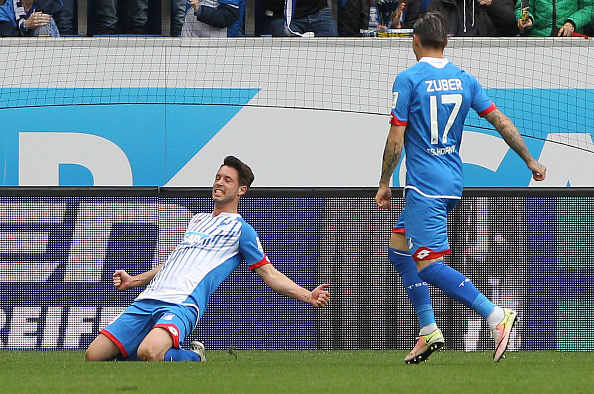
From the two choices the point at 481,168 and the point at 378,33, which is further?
the point at 378,33

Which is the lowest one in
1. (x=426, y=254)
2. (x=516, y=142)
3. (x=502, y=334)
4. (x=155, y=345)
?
(x=155, y=345)

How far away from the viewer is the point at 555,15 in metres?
10.9

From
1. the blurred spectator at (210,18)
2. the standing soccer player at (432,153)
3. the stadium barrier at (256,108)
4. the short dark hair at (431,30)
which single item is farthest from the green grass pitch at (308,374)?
the blurred spectator at (210,18)

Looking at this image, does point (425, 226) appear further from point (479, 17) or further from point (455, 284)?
point (479, 17)

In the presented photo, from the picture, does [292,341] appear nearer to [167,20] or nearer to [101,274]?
[101,274]

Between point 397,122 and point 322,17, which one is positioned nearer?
point 397,122

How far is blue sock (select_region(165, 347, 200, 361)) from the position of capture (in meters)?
5.80

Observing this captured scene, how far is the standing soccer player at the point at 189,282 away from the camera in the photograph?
588 centimetres

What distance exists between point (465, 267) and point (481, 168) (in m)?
2.95

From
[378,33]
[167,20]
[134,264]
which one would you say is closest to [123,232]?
[134,264]

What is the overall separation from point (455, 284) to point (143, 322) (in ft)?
6.27

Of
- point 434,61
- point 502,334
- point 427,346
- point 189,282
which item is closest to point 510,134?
point 434,61

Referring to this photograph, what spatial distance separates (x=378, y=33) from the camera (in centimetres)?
1070

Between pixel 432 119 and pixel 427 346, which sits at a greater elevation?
pixel 432 119
